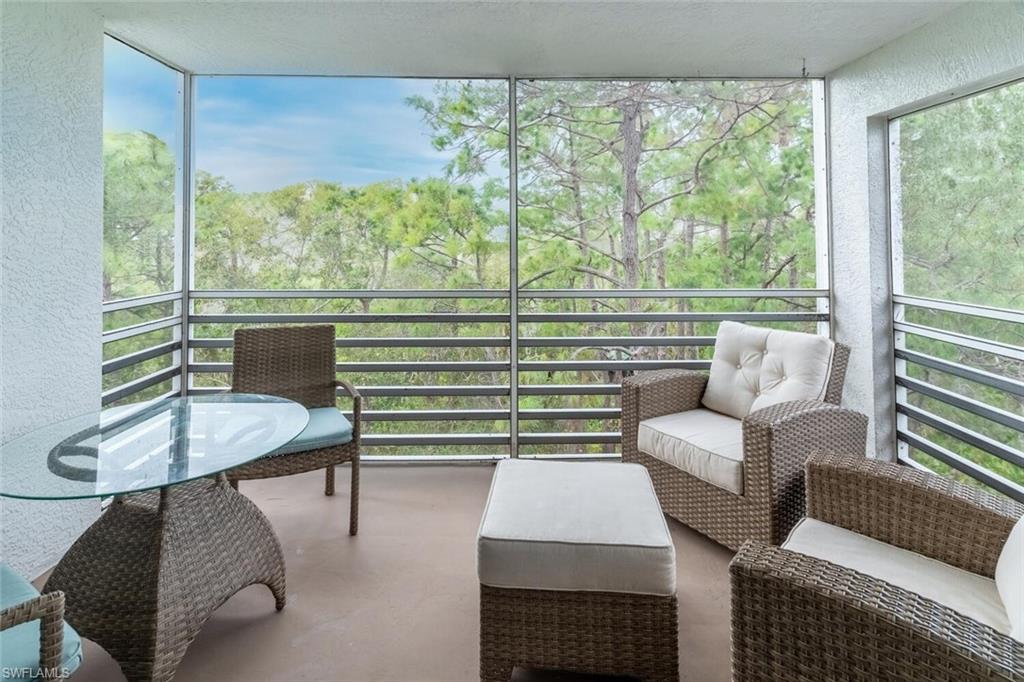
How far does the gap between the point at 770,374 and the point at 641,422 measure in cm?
64

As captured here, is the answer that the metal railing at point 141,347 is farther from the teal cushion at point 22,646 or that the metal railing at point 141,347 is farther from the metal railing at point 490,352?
the teal cushion at point 22,646

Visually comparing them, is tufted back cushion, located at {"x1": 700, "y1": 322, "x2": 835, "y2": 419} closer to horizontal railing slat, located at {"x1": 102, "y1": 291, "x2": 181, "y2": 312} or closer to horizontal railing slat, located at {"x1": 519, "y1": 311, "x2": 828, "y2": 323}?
horizontal railing slat, located at {"x1": 519, "y1": 311, "x2": 828, "y2": 323}

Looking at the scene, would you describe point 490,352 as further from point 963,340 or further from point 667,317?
point 963,340

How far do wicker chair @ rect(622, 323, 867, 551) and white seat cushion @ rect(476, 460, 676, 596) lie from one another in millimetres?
651

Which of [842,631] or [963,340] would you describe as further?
[963,340]

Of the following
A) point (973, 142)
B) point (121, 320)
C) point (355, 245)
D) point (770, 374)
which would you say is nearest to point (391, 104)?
point (355, 245)

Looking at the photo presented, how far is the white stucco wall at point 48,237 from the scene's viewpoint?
6.53 feet

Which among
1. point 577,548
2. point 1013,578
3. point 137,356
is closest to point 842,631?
point 1013,578

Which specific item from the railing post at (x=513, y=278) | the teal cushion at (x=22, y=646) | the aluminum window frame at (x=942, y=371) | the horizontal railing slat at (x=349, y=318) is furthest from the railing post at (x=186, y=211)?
the aluminum window frame at (x=942, y=371)

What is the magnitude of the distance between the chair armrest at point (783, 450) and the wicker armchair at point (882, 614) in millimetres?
536

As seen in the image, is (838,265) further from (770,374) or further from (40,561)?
(40,561)

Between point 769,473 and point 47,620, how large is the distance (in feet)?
6.75

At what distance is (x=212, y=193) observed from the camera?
10.9 ft

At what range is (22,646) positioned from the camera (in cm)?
107
